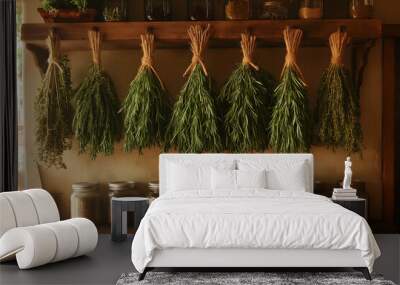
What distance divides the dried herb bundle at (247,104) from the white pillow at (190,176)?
31 centimetres

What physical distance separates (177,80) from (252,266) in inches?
123

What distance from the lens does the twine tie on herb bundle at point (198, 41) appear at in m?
7.44

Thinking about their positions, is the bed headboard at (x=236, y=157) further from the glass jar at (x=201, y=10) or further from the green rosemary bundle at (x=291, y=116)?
the glass jar at (x=201, y=10)

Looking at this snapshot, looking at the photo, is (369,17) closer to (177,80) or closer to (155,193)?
(177,80)

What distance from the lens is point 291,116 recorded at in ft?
23.7

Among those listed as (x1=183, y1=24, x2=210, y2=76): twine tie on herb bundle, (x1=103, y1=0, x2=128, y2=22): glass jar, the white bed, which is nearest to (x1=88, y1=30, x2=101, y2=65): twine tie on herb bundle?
(x1=103, y1=0, x2=128, y2=22): glass jar

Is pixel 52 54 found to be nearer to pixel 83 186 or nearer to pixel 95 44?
pixel 95 44

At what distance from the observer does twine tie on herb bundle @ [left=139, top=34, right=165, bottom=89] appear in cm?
746

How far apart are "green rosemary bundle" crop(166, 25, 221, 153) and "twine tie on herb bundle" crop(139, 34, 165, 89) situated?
1.10 ft

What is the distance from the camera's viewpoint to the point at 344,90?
7395mm

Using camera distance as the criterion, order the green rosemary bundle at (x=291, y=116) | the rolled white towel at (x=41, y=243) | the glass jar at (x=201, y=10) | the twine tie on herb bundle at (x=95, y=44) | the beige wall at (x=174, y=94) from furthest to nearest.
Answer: the beige wall at (x=174, y=94), the glass jar at (x=201, y=10), the twine tie on herb bundle at (x=95, y=44), the green rosemary bundle at (x=291, y=116), the rolled white towel at (x=41, y=243)

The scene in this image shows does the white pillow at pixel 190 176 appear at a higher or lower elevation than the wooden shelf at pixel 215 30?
lower

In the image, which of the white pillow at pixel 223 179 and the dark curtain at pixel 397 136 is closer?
the white pillow at pixel 223 179

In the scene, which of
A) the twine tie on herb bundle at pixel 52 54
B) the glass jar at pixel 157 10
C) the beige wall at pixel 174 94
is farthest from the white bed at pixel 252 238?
the glass jar at pixel 157 10
